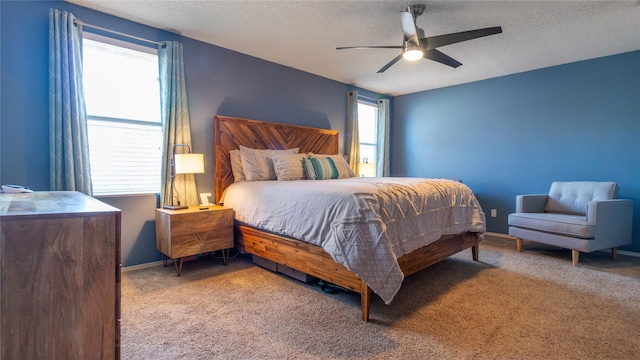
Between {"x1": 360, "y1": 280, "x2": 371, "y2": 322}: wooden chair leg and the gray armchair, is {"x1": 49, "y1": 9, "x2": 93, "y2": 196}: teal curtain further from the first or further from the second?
the gray armchair

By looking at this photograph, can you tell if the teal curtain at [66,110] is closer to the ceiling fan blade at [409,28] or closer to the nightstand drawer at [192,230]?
the nightstand drawer at [192,230]

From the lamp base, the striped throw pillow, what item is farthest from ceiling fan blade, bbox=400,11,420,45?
the lamp base

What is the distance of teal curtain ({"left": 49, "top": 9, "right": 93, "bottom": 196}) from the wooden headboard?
1.26 metres

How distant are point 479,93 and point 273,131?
3.38 m

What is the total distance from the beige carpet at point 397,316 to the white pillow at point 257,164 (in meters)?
1.05

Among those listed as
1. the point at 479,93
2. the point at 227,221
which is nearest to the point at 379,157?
the point at 479,93

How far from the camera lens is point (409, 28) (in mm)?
2621

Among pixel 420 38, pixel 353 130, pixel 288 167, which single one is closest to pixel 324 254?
pixel 288 167

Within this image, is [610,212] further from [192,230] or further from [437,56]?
[192,230]

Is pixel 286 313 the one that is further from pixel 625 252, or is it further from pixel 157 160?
pixel 625 252

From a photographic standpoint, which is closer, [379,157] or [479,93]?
[479,93]

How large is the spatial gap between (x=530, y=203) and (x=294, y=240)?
3180 millimetres

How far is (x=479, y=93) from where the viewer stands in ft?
16.5

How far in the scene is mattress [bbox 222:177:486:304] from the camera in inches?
80.5
